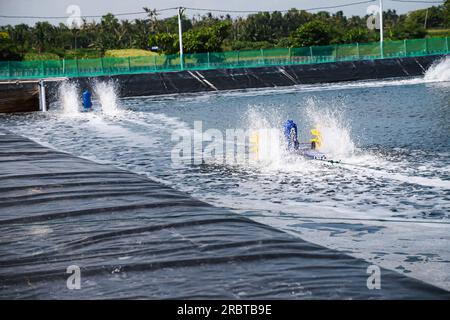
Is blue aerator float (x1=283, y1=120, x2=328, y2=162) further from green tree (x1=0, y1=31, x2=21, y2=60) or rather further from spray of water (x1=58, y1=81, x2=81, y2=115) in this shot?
green tree (x1=0, y1=31, x2=21, y2=60)

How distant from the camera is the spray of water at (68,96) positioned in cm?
3870

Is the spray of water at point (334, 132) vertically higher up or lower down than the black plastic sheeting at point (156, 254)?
higher up

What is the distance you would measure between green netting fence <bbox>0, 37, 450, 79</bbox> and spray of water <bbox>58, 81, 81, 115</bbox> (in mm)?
5175

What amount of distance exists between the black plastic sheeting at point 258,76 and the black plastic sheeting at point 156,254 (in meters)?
35.5

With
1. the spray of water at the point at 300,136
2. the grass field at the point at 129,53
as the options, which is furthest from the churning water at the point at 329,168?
the grass field at the point at 129,53

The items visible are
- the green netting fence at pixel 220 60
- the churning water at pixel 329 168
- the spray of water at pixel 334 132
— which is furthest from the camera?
the green netting fence at pixel 220 60

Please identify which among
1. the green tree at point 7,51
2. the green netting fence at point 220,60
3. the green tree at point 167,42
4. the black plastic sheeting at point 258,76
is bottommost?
the black plastic sheeting at point 258,76

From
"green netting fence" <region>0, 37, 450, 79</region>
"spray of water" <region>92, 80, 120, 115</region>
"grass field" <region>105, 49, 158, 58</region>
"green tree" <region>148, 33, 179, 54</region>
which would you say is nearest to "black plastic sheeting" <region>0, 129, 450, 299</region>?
"spray of water" <region>92, 80, 120, 115</region>

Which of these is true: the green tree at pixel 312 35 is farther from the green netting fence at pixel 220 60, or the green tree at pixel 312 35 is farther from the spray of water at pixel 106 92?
the spray of water at pixel 106 92

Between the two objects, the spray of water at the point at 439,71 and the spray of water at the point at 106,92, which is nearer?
the spray of water at the point at 106,92

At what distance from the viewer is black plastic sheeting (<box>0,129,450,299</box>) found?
18.7 feet

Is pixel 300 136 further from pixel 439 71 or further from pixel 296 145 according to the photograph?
pixel 439 71

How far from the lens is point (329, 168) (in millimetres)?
14289
